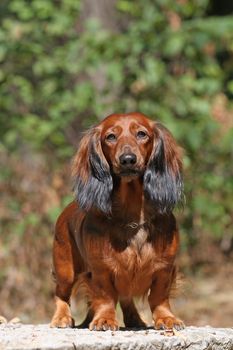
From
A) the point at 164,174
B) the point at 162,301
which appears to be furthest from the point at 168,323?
the point at 164,174

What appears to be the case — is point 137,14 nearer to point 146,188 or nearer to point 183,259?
point 183,259

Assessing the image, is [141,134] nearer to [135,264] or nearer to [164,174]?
[164,174]

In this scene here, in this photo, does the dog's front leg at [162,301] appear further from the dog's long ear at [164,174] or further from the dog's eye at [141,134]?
the dog's eye at [141,134]

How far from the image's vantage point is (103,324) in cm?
561

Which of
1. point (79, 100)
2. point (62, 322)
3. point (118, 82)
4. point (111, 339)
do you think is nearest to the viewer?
point (111, 339)

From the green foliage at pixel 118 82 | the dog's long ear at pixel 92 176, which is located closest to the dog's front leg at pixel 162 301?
the dog's long ear at pixel 92 176

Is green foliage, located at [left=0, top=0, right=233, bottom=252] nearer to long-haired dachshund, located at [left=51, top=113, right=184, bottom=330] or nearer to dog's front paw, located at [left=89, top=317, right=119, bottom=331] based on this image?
long-haired dachshund, located at [left=51, top=113, right=184, bottom=330]

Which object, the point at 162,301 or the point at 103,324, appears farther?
the point at 162,301

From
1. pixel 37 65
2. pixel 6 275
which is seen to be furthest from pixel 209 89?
pixel 6 275

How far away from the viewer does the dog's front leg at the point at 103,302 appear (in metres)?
5.61

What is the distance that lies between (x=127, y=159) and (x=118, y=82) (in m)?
5.22

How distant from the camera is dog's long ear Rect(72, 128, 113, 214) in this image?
5.67 meters

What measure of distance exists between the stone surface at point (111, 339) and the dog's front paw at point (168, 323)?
44 mm

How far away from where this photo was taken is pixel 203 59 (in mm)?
11062
